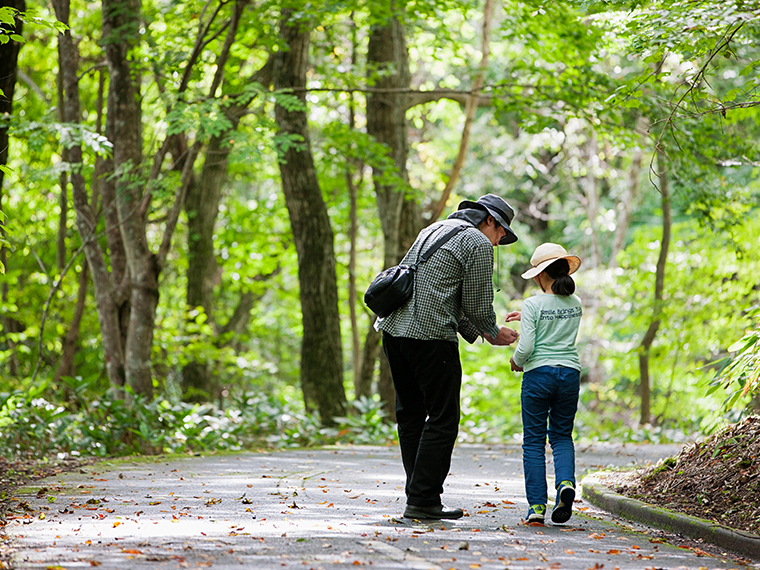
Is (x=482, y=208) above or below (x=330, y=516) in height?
above

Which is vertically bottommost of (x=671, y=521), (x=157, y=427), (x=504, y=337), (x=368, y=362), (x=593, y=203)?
(x=157, y=427)

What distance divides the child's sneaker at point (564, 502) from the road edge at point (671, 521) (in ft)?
2.45

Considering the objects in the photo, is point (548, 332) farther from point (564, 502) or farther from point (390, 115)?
point (390, 115)

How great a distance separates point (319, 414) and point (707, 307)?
26.2 feet

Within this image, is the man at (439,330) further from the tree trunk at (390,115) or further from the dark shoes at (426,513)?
the tree trunk at (390,115)

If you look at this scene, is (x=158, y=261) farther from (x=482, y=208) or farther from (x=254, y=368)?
(x=254, y=368)

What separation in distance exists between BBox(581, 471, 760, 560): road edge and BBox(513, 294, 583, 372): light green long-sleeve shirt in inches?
48.4

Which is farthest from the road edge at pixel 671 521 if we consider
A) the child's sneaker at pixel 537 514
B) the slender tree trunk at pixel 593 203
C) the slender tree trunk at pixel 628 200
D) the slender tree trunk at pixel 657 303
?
the slender tree trunk at pixel 593 203

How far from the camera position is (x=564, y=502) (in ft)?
17.2

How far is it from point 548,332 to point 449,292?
0.79 metres

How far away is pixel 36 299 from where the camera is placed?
655 inches

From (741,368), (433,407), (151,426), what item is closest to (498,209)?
(433,407)

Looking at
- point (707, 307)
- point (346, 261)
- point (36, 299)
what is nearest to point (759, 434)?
point (707, 307)

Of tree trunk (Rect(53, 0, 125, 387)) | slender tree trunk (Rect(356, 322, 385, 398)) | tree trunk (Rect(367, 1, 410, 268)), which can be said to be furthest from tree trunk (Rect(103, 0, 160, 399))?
slender tree trunk (Rect(356, 322, 385, 398))
